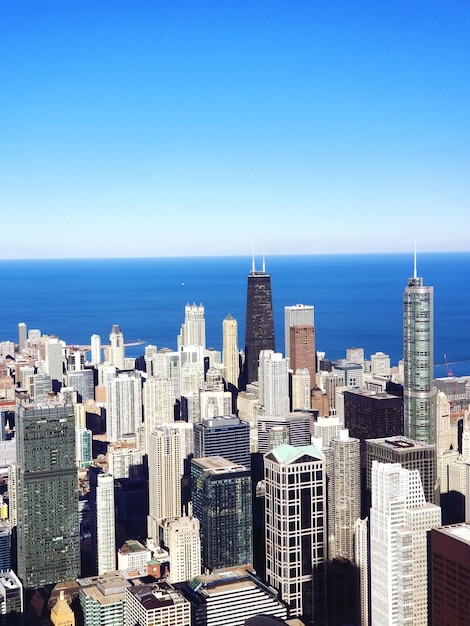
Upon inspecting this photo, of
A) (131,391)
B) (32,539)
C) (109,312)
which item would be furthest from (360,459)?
(109,312)

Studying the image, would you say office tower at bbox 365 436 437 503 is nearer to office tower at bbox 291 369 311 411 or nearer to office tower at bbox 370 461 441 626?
office tower at bbox 370 461 441 626

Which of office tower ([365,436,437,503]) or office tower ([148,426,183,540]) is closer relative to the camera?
office tower ([365,436,437,503])

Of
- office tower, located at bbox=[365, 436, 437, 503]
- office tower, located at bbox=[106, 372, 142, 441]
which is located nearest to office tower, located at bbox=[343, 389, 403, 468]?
office tower, located at bbox=[365, 436, 437, 503]

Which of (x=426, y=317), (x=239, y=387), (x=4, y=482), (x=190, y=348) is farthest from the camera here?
(x=190, y=348)

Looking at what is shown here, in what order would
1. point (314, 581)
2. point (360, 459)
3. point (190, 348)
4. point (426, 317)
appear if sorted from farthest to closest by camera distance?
point (190, 348)
point (426, 317)
point (360, 459)
point (314, 581)

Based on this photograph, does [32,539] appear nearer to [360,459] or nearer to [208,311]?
[360,459]

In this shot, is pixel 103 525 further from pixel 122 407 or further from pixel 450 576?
pixel 122 407

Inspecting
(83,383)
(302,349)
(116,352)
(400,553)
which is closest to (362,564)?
(400,553)
